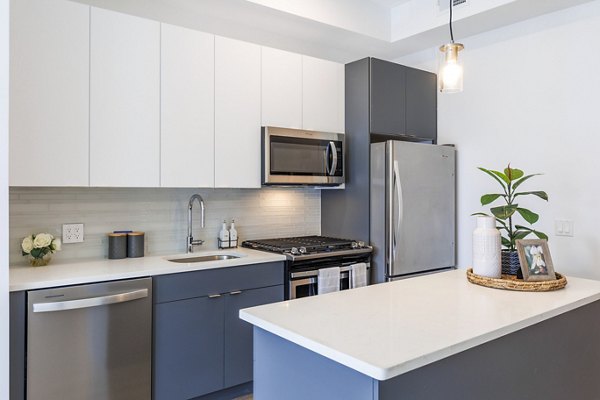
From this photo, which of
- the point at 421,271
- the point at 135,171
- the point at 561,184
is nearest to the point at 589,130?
the point at 561,184

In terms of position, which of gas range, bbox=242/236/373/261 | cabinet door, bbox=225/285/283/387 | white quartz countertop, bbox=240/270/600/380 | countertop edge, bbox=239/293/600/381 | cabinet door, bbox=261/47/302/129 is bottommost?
cabinet door, bbox=225/285/283/387

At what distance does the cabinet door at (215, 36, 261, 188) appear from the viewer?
2.97 metres

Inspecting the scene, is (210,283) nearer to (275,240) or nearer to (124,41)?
(275,240)

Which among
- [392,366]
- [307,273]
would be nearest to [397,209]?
[307,273]

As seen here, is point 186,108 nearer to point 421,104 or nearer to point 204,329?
point 204,329

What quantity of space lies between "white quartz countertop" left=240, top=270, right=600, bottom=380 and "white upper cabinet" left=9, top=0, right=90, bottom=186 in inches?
56.8

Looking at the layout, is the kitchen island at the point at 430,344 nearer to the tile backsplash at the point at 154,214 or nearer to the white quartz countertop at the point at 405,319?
the white quartz countertop at the point at 405,319

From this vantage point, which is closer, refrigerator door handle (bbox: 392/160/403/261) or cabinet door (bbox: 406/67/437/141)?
refrigerator door handle (bbox: 392/160/403/261)

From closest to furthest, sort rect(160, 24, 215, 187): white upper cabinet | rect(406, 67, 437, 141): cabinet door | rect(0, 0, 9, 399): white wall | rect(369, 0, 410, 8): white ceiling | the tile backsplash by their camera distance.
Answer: rect(0, 0, 9, 399): white wall
the tile backsplash
rect(160, 24, 215, 187): white upper cabinet
rect(369, 0, 410, 8): white ceiling
rect(406, 67, 437, 141): cabinet door

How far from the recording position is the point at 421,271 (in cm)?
356

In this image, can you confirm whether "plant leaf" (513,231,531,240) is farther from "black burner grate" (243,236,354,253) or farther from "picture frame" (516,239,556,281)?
"black burner grate" (243,236,354,253)

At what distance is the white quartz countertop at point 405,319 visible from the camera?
4.15 ft

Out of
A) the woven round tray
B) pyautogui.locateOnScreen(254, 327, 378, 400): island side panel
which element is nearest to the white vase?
the woven round tray

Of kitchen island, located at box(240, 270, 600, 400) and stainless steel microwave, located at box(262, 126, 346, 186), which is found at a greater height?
stainless steel microwave, located at box(262, 126, 346, 186)
